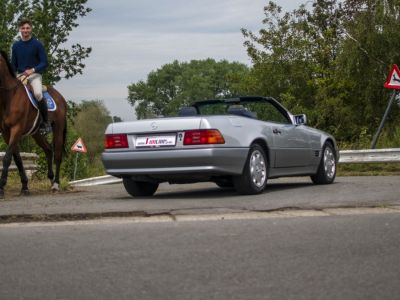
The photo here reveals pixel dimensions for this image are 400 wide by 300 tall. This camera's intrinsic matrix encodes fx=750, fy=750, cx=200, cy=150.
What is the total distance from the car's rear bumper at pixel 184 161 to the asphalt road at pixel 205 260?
7.65 feet

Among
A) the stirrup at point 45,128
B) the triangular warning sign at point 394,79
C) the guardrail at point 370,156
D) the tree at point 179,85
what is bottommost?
the guardrail at point 370,156

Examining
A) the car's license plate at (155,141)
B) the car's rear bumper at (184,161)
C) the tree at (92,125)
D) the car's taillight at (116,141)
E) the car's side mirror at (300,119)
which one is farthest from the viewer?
the tree at (92,125)

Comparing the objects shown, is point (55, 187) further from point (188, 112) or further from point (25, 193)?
point (188, 112)

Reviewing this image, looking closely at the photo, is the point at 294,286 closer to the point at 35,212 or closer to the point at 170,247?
the point at 170,247

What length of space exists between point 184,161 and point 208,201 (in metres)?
0.68

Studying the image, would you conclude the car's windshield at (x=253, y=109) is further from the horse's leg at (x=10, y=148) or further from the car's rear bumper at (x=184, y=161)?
the horse's leg at (x=10, y=148)

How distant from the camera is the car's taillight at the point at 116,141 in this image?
33.9 feet

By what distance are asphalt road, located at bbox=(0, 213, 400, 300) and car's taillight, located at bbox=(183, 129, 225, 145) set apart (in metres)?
2.48

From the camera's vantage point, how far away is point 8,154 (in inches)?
438

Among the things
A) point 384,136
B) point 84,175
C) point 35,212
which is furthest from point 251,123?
point 84,175

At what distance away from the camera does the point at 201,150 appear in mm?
9781

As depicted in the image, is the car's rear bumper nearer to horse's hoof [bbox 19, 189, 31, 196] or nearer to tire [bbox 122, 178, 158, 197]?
tire [bbox 122, 178, 158, 197]

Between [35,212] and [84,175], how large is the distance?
33223 millimetres

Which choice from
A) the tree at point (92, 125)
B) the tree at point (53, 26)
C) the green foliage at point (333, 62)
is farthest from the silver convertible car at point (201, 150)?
the tree at point (92, 125)
